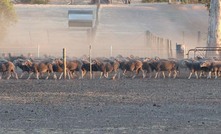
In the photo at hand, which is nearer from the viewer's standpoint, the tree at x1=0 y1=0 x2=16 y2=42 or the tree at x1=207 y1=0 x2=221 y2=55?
the tree at x1=207 y1=0 x2=221 y2=55

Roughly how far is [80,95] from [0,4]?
140ft

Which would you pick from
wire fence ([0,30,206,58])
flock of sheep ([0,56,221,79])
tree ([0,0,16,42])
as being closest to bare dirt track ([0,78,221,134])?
flock of sheep ([0,56,221,79])

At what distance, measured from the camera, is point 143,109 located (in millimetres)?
24438

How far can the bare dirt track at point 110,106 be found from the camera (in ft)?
66.8

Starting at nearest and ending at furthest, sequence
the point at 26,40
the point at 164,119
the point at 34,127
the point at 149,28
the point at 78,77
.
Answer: the point at 34,127
the point at 164,119
the point at 78,77
the point at 26,40
the point at 149,28

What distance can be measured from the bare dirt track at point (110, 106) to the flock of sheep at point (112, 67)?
7.99 feet

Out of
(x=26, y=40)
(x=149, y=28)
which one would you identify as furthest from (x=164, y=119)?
(x=149, y=28)

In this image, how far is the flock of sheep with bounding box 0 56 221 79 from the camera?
128 feet

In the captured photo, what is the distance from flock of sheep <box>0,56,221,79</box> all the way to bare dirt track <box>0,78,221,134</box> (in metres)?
2.44

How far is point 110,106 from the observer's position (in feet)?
83.0

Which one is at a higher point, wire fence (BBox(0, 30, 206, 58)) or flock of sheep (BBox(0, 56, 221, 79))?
wire fence (BBox(0, 30, 206, 58))

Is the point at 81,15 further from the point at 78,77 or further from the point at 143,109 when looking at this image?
the point at 143,109

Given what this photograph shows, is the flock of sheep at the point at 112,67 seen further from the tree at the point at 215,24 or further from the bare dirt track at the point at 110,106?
the tree at the point at 215,24

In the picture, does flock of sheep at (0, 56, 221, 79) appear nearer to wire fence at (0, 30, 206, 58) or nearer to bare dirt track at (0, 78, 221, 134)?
bare dirt track at (0, 78, 221, 134)
